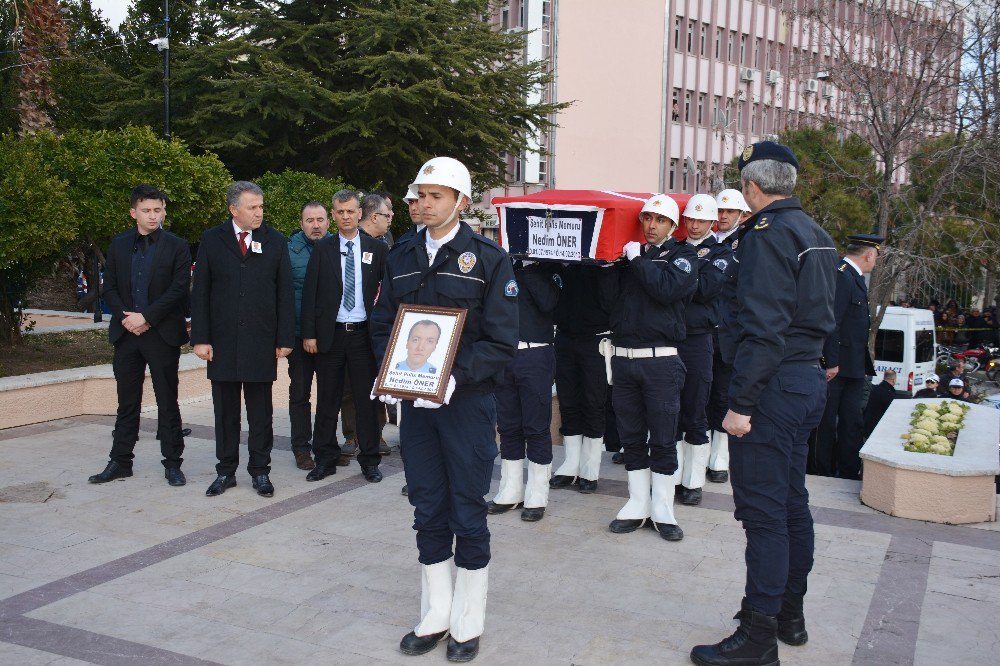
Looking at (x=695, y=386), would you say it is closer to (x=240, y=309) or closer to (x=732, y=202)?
(x=732, y=202)

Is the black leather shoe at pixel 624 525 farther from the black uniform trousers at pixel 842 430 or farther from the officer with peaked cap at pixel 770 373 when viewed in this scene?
the black uniform trousers at pixel 842 430

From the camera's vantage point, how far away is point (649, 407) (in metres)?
5.88

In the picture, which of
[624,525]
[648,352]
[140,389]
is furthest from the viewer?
[140,389]

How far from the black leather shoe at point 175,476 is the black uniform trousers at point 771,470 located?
4409 mm

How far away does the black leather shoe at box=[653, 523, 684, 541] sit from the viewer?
19.1 feet

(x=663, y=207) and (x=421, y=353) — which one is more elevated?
(x=663, y=207)

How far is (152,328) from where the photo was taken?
269 inches

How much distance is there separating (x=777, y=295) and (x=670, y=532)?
240 cm

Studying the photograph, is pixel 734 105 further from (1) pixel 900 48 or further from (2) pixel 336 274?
(2) pixel 336 274

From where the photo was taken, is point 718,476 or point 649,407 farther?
point 718,476

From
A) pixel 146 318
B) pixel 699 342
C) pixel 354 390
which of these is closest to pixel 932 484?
pixel 699 342

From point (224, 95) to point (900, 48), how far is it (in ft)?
50.7

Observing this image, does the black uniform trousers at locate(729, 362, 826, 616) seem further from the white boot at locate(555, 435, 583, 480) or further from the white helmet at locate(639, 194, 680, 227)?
the white boot at locate(555, 435, 583, 480)

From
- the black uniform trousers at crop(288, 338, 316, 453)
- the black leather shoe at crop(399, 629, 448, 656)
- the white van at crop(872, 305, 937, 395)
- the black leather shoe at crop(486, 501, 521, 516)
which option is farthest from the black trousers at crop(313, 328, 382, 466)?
the white van at crop(872, 305, 937, 395)
